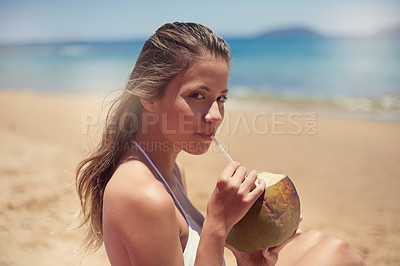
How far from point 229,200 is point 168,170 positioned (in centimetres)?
50

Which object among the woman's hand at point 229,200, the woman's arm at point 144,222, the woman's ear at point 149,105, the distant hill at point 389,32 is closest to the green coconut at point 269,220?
the woman's hand at point 229,200

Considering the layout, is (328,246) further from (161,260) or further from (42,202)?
(42,202)

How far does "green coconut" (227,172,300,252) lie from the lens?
1.44 metres

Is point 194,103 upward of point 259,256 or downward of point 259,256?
upward

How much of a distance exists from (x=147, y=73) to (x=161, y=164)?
1.40 ft

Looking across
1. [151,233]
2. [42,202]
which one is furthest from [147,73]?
[42,202]

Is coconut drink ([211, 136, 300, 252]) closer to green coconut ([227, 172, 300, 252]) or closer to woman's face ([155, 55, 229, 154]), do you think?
green coconut ([227, 172, 300, 252])

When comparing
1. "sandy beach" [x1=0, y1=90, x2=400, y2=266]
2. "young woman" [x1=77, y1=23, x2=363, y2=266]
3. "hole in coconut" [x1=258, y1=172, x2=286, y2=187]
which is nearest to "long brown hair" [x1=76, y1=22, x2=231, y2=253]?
"young woman" [x1=77, y1=23, x2=363, y2=266]

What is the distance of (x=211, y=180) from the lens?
471cm

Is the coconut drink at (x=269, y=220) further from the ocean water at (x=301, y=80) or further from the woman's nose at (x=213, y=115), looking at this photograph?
the ocean water at (x=301, y=80)

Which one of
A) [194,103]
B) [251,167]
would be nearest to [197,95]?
[194,103]

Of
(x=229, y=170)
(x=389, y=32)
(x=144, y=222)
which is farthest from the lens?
(x=389, y=32)

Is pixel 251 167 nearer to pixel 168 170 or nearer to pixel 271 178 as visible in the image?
pixel 168 170

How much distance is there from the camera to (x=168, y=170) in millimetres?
1746
